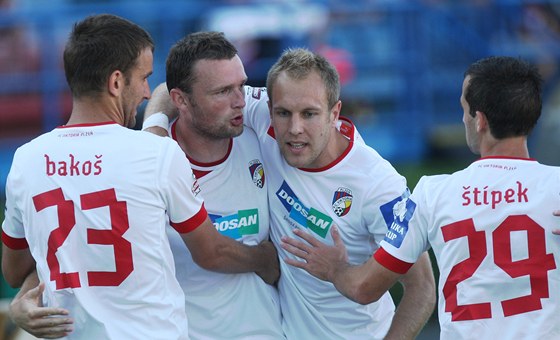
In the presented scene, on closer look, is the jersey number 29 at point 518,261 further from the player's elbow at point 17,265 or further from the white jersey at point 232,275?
the player's elbow at point 17,265

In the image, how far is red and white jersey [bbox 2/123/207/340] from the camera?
146 inches

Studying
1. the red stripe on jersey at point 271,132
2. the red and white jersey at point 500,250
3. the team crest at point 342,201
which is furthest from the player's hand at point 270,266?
the red and white jersey at point 500,250

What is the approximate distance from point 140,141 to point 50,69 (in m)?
6.03

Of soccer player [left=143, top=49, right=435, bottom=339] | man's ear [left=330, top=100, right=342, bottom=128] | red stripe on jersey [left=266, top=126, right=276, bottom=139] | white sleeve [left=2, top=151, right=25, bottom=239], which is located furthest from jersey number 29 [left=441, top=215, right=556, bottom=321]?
white sleeve [left=2, top=151, right=25, bottom=239]

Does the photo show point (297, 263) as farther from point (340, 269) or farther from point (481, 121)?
point (481, 121)

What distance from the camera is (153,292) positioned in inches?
148

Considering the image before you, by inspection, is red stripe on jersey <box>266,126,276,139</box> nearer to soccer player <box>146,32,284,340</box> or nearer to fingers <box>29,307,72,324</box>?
soccer player <box>146,32,284,340</box>

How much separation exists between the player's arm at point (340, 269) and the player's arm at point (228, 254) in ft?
0.63

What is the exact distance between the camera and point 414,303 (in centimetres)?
445

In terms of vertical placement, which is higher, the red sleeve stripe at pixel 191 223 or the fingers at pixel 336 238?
the red sleeve stripe at pixel 191 223

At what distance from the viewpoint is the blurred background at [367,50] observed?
955 cm

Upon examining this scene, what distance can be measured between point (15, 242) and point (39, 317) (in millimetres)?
448

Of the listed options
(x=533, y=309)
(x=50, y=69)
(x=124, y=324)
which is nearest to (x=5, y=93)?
(x=50, y=69)

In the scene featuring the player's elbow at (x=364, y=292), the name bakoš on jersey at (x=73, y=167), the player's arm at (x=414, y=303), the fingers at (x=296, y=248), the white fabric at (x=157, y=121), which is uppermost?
the white fabric at (x=157, y=121)
